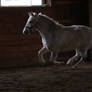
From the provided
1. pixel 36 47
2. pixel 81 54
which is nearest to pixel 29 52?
pixel 36 47

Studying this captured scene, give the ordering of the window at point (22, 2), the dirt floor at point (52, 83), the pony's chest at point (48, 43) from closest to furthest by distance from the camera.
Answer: the dirt floor at point (52, 83) < the pony's chest at point (48, 43) < the window at point (22, 2)

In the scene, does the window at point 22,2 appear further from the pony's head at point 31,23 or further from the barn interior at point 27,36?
the pony's head at point 31,23

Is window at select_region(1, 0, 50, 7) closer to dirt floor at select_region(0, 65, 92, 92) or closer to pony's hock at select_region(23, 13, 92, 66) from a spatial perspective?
pony's hock at select_region(23, 13, 92, 66)

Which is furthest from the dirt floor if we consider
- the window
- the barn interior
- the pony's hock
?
the window

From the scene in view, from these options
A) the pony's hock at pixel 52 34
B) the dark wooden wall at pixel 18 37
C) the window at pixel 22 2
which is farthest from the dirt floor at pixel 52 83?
the window at pixel 22 2

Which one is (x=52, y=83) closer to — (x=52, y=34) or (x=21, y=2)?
(x=52, y=34)

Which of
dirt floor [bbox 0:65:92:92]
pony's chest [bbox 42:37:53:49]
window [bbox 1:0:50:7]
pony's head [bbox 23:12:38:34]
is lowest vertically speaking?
dirt floor [bbox 0:65:92:92]

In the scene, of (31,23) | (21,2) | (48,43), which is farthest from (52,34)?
(21,2)

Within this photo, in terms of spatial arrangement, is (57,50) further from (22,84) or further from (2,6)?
(2,6)

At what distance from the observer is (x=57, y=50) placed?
6051 mm

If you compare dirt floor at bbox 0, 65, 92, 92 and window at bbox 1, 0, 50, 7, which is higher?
window at bbox 1, 0, 50, 7

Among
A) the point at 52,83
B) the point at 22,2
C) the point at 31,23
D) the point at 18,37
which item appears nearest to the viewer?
the point at 52,83

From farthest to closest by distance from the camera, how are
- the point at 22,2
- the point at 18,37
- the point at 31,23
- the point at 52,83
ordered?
1. the point at 22,2
2. the point at 18,37
3. the point at 31,23
4. the point at 52,83

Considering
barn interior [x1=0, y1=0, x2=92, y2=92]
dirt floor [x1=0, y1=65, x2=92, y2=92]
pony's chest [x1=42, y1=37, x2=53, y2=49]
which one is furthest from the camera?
barn interior [x1=0, y1=0, x2=92, y2=92]
